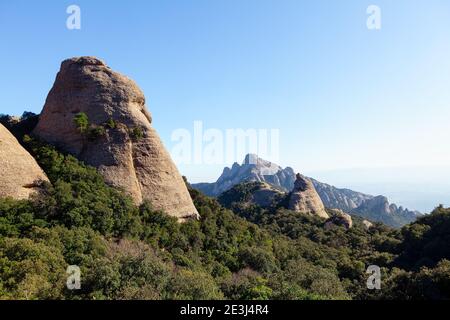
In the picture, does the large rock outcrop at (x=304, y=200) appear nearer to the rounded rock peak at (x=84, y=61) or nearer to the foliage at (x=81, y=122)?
the rounded rock peak at (x=84, y=61)

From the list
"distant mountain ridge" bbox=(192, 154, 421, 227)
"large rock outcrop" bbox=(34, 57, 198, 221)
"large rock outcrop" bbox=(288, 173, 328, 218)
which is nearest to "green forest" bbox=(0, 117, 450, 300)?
"large rock outcrop" bbox=(34, 57, 198, 221)

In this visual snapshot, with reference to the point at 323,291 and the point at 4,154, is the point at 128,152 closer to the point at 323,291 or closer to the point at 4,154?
the point at 4,154

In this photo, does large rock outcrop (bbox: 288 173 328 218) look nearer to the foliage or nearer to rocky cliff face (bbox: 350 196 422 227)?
the foliage

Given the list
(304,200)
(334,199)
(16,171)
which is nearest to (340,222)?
(304,200)

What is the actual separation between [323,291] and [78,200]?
18.7 metres

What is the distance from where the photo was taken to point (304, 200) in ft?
262

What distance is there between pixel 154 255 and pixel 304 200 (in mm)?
58800

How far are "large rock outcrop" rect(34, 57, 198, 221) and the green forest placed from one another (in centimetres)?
165

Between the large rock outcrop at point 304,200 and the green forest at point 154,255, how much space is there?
3154cm

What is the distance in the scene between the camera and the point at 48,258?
763 inches

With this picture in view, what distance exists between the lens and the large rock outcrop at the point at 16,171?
2564cm

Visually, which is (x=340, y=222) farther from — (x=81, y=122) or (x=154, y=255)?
(x=81, y=122)
